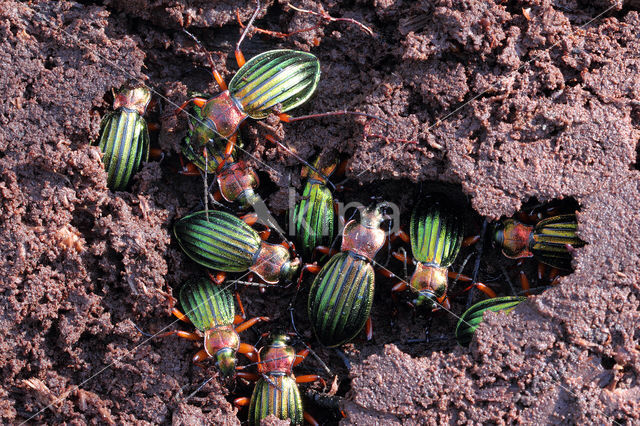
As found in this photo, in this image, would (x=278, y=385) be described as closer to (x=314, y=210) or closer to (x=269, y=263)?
(x=269, y=263)

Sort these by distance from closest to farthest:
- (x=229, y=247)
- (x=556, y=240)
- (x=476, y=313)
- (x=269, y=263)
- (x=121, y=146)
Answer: (x=476, y=313) → (x=556, y=240) → (x=121, y=146) → (x=229, y=247) → (x=269, y=263)

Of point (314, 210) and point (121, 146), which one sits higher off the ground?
point (121, 146)

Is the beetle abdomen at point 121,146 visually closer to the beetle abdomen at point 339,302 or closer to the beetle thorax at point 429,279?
the beetle abdomen at point 339,302

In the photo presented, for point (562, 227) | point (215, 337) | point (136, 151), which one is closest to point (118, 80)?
point (136, 151)

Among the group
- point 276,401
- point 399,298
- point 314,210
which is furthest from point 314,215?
point 276,401

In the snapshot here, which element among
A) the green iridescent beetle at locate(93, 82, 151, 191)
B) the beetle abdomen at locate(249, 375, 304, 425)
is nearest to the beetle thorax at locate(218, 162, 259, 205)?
the green iridescent beetle at locate(93, 82, 151, 191)

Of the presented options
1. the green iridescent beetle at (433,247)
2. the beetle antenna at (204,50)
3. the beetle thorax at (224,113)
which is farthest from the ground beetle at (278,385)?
the beetle antenna at (204,50)
